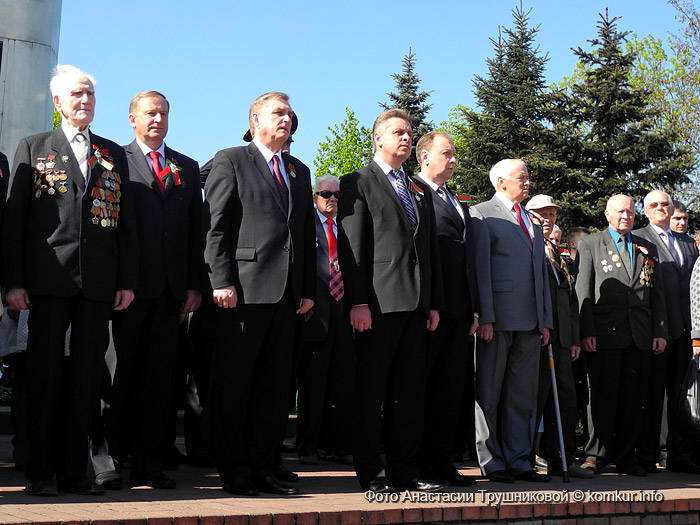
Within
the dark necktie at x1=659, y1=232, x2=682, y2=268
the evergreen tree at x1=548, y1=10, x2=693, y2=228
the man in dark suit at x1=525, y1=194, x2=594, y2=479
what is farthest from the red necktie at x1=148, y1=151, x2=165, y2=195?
the evergreen tree at x1=548, y1=10, x2=693, y2=228

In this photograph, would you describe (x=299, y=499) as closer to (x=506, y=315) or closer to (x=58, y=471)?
(x=58, y=471)

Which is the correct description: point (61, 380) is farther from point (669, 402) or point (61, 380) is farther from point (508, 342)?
point (669, 402)

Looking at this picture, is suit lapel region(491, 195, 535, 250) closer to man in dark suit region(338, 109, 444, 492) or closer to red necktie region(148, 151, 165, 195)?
man in dark suit region(338, 109, 444, 492)

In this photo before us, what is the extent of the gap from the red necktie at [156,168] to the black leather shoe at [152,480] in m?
1.67

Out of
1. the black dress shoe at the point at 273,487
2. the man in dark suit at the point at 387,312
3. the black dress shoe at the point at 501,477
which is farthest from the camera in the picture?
the black dress shoe at the point at 501,477

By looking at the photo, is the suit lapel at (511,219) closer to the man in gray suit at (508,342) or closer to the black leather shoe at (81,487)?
the man in gray suit at (508,342)

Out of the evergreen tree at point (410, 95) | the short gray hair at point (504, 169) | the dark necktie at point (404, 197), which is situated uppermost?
the evergreen tree at point (410, 95)

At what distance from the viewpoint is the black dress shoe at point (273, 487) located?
17.4 feet

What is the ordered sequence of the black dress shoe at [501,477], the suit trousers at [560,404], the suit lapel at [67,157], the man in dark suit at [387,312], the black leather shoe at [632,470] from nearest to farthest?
the suit lapel at [67,157]
the man in dark suit at [387,312]
the black dress shoe at [501,477]
the suit trousers at [560,404]
the black leather shoe at [632,470]

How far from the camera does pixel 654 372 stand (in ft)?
25.8

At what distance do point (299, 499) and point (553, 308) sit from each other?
9.82 ft

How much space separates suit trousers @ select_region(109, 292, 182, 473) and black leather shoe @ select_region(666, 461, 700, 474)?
4436 mm

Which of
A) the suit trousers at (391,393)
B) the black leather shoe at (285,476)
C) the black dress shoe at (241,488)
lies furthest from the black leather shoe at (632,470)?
the black dress shoe at (241,488)

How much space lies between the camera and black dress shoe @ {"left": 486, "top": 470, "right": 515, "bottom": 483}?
20.9 ft
